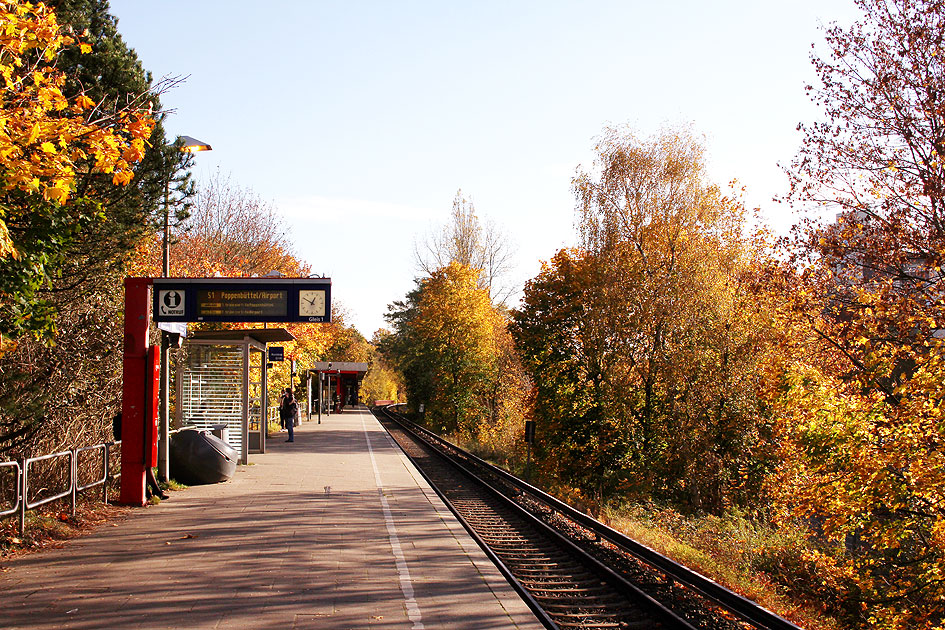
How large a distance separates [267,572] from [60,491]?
4406 millimetres

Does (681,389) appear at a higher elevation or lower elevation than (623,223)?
lower

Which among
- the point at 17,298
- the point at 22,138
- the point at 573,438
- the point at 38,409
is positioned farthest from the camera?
the point at 573,438

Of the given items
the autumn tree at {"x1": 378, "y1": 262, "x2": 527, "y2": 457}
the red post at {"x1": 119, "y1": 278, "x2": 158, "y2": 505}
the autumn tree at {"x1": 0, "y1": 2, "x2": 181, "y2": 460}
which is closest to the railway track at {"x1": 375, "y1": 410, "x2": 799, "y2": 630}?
the red post at {"x1": 119, "y1": 278, "x2": 158, "y2": 505}

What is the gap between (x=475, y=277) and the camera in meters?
46.8

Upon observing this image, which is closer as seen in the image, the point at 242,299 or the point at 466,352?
the point at 242,299

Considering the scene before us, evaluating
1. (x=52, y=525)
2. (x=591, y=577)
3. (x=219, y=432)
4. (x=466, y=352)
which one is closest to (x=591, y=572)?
(x=591, y=577)

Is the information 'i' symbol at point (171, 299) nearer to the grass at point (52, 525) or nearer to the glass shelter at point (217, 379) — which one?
the grass at point (52, 525)

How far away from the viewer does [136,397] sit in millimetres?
12641

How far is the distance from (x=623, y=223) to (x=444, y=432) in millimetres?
23860

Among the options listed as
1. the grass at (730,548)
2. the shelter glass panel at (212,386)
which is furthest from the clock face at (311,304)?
the grass at (730,548)

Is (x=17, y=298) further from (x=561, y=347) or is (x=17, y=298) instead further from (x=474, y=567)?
(x=561, y=347)

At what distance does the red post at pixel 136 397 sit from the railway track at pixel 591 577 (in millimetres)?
5046

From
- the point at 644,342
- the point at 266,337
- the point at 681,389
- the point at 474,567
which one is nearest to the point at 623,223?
the point at 644,342

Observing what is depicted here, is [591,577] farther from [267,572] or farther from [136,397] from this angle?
[136,397]
